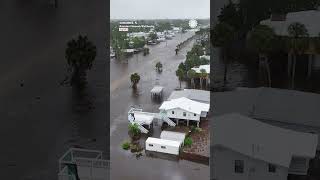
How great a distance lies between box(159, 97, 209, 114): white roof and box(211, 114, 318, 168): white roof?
17 cm

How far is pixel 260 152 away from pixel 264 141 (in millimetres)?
79

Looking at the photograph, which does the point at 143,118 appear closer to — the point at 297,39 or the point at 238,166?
the point at 238,166

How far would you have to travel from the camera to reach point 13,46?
10.7 ft

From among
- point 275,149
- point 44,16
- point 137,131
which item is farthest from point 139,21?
point 275,149

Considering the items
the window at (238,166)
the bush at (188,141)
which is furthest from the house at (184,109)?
the window at (238,166)

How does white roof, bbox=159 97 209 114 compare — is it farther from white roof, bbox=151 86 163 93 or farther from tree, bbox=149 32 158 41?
tree, bbox=149 32 158 41

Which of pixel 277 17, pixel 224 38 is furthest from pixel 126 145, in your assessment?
pixel 277 17

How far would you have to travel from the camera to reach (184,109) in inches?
92.7

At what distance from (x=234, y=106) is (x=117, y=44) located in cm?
99

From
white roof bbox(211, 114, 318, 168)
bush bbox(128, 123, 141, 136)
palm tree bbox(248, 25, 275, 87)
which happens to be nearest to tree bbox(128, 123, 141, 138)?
bush bbox(128, 123, 141, 136)

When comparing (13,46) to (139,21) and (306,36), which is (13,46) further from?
(306,36)

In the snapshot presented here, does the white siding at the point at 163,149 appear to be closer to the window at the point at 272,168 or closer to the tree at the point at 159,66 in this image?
the window at the point at 272,168

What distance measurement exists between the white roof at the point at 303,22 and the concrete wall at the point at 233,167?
0.78 meters

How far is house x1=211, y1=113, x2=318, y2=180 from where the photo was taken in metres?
2.06
